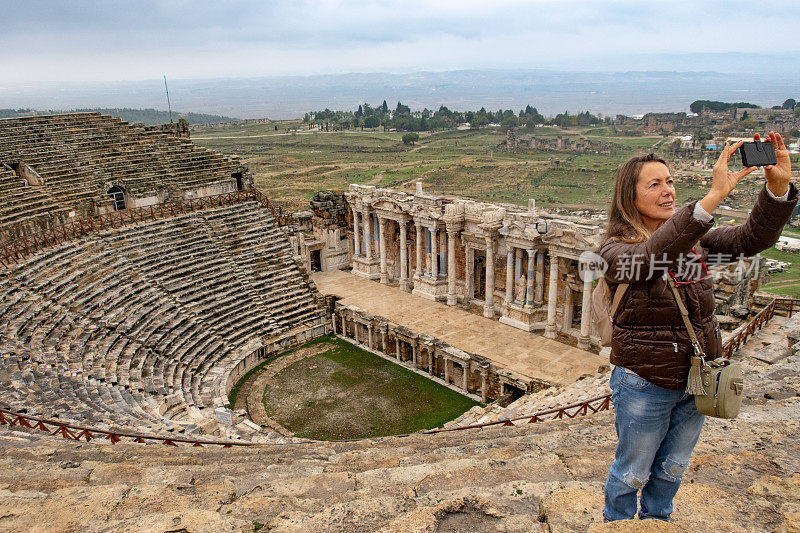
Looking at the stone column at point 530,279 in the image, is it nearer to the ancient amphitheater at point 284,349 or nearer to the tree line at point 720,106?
the ancient amphitheater at point 284,349

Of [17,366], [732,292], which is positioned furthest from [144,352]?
[732,292]

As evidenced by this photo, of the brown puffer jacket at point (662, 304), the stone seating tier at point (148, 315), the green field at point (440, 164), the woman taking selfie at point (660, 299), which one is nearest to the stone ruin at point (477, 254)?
the stone seating tier at point (148, 315)

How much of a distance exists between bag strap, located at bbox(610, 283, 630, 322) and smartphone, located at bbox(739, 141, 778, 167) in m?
1.15

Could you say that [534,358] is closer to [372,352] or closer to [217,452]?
[372,352]

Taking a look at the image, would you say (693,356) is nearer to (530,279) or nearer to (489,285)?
(530,279)

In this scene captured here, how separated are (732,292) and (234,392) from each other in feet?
57.5

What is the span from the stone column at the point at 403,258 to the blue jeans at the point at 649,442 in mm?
23824

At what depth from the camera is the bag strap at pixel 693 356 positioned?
416 centimetres

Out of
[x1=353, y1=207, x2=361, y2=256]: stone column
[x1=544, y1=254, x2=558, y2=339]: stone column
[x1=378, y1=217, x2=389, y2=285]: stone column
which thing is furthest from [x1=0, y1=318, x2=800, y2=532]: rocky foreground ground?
[x1=353, y1=207, x2=361, y2=256]: stone column

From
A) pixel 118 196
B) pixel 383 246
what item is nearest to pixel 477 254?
pixel 383 246

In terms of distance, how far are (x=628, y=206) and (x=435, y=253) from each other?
22.6 metres

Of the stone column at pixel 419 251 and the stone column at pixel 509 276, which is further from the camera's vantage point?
the stone column at pixel 419 251

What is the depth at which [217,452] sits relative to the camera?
1004 centimetres

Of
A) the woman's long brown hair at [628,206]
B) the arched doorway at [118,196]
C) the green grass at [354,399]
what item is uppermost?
the woman's long brown hair at [628,206]
